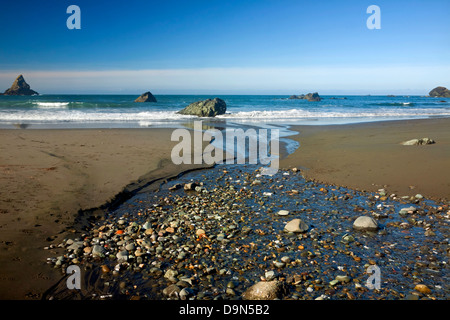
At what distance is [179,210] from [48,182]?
12.7 ft

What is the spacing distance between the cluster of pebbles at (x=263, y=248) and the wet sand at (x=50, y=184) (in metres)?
0.38

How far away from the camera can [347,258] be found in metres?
4.73

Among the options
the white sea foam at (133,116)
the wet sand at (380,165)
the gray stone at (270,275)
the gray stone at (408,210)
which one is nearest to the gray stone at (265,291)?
the gray stone at (270,275)

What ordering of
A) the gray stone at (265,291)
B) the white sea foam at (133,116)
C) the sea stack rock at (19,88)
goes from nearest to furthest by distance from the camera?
the gray stone at (265,291) → the white sea foam at (133,116) → the sea stack rock at (19,88)

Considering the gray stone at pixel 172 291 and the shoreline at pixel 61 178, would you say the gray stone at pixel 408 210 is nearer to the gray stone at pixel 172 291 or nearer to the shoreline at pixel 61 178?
the shoreline at pixel 61 178

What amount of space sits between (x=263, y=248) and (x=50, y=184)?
5.97m

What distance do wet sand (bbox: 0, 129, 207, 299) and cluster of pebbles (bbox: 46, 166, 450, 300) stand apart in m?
0.38

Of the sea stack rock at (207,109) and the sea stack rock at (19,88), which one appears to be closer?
the sea stack rock at (207,109)

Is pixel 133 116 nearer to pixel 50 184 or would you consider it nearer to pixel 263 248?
pixel 50 184

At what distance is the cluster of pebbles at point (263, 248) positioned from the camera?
3.97 metres

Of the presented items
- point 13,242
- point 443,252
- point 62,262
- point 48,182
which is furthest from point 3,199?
point 443,252

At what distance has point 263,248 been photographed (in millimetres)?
5066

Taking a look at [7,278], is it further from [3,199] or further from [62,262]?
[3,199]

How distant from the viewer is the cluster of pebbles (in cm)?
397
